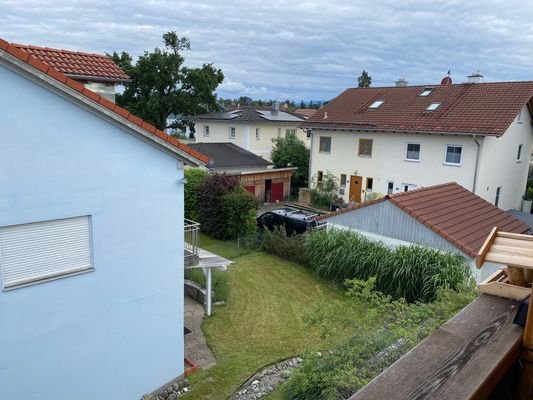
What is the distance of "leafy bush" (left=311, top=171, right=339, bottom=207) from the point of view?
2602cm

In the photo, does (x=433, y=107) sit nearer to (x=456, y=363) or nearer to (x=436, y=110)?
(x=436, y=110)

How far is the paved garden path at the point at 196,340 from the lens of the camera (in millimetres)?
9862

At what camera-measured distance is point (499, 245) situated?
1.85 metres

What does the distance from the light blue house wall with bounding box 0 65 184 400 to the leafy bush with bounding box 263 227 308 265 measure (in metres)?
Result: 8.06

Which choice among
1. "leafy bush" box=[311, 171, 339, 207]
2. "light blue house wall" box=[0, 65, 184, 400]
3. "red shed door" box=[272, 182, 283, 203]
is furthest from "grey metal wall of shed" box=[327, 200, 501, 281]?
"red shed door" box=[272, 182, 283, 203]

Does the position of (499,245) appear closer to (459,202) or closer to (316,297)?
(316,297)

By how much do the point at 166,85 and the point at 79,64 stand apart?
3284 cm

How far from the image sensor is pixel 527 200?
1040 inches

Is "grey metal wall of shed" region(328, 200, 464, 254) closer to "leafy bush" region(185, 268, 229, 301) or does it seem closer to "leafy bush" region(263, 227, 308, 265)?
"leafy bush" region(263, 227, 308, 265)

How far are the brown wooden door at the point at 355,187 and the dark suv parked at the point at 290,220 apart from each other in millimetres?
6529

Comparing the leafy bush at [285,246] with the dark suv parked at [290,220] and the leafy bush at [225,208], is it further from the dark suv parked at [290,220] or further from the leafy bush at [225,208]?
the leafy bush at [225,208]

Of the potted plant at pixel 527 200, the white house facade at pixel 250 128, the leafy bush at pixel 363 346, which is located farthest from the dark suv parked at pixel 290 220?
the potted plant at pixel 527 200

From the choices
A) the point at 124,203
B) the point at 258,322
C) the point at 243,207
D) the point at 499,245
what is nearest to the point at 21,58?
the point at 124,203

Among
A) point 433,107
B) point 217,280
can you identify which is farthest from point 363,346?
point 433,107
